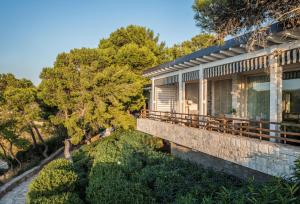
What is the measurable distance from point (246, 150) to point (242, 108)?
18.6 feet

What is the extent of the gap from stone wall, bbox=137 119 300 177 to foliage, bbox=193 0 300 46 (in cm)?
263

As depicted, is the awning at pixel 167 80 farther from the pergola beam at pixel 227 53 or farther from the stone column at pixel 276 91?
the stone column at pixel 276 91

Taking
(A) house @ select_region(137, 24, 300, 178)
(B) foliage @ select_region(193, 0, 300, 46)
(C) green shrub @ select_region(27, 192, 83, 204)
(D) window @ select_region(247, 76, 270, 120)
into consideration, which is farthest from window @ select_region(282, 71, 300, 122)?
(C) green shrub @ select_region(27, 192, 83, 204)

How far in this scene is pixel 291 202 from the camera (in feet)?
11.1

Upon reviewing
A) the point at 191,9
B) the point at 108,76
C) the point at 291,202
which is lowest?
the point at 291,202

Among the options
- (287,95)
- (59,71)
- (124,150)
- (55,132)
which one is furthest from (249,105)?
(55,132)

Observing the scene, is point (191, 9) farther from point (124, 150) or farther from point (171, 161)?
point (124, 150)

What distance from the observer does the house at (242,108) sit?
6.54 metres

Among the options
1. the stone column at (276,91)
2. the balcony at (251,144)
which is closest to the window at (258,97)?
the balcony at (251,144)

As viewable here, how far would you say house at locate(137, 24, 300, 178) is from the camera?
654 cm

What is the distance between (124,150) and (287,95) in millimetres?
6843

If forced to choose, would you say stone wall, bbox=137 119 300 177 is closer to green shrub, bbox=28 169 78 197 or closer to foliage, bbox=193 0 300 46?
foliage, bbox=193 0 300 46

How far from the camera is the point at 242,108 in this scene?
40.1 ft

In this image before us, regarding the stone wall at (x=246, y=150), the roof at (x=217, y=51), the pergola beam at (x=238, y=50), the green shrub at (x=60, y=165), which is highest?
the roof at (x=217, y=51)
